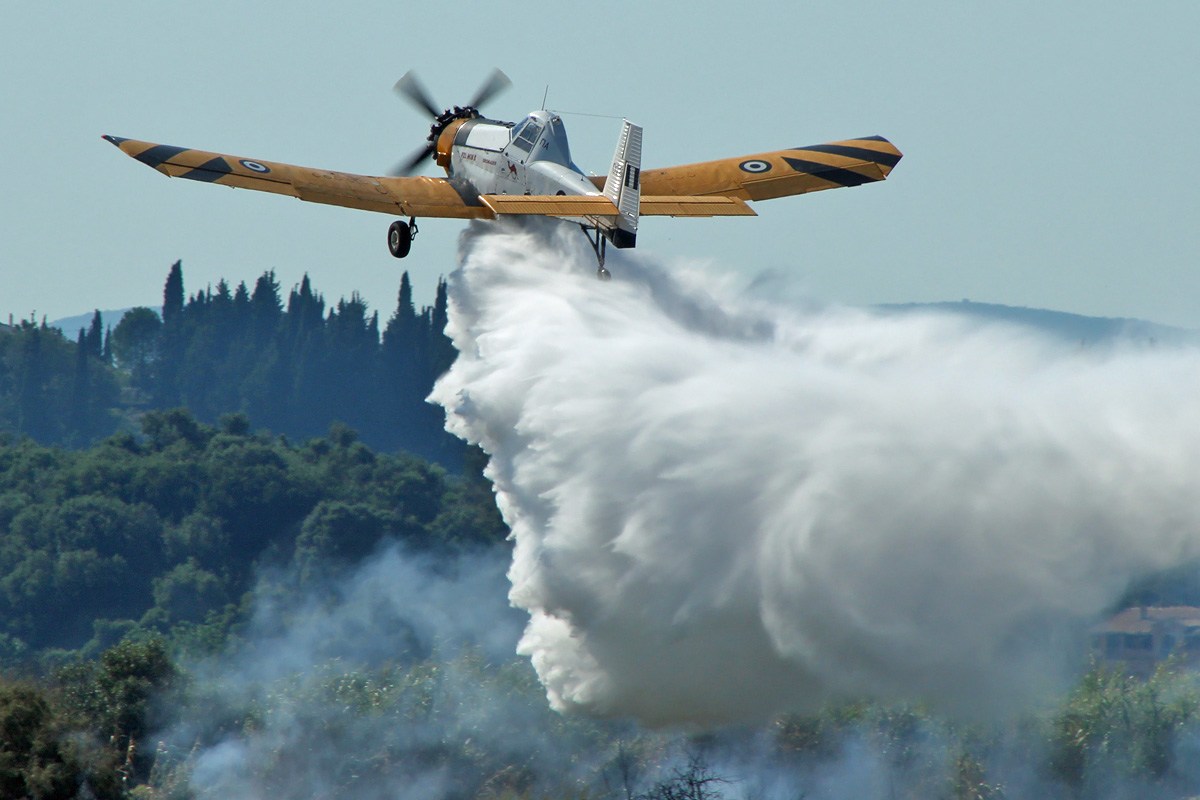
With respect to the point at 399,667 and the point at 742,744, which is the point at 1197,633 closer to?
the point at 742,744

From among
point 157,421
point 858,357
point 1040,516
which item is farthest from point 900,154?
point 157,421

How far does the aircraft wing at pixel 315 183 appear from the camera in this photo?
35344 mm

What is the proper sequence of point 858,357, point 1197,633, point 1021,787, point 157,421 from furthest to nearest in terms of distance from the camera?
point 157,421, point 1197,633, point 1021,787, point 858,357

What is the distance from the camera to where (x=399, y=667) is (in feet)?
179

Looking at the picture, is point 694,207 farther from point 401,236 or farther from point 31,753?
point 31,753

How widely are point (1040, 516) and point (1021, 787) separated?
1290cm

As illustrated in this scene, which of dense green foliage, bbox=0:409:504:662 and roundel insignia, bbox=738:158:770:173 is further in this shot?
dense green foliage, bbox=0:409:504:662

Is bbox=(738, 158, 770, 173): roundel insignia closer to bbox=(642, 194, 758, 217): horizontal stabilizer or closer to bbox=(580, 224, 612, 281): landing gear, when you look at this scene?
bbox=(642, 194, 758, 217): horizontal stabilizer

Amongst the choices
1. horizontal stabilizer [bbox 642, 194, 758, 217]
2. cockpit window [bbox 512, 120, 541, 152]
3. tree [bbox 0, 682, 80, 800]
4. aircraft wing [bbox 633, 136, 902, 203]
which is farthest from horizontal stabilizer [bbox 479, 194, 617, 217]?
tree [bbox 0, 682, 80, 800]

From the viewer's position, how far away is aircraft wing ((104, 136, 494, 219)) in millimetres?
35344

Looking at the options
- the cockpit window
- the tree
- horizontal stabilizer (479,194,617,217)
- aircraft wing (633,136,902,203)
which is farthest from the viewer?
aircraft wing (633,136,902,203)

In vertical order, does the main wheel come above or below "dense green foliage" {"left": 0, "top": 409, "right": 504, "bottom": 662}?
above

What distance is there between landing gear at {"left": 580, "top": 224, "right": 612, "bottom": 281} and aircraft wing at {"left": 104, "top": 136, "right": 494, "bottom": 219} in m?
3.09

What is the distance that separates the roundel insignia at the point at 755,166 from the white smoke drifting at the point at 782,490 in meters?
5.41
